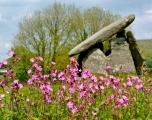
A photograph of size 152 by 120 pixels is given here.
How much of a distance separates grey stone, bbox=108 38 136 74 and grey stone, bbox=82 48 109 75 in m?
0.62

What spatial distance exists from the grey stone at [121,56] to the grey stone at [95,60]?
62 cm

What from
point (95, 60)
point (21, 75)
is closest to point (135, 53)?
point (95, 60)

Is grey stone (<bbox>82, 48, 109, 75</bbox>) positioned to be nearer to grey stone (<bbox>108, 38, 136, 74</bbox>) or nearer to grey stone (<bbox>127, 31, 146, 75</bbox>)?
grey stone (<bbox>108, 38, 136, 74</bbox>)

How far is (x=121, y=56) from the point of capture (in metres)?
25.8

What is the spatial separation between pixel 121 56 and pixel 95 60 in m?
2.08

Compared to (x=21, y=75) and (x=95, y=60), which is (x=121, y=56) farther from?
(x=21, y=75)

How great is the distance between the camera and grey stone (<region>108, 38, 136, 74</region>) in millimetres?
25516

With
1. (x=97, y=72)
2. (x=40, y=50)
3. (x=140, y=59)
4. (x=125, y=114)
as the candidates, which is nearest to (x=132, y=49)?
(x=140, y=59)

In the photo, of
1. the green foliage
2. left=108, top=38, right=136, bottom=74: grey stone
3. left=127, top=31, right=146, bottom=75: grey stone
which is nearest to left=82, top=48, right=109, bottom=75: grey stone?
left=108, top=38, right=136, bottom=74: grey stone

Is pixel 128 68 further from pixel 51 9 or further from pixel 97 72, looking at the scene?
pixel 51 9

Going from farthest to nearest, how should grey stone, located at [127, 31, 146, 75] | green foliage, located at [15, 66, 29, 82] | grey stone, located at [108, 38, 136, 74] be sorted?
green foliage, located at [15, 66, 29, 82] < grey stone, located at [127, 31, 146, 75] < grey stone, located at [108, 38, 136, 74]

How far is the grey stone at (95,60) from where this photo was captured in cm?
2498

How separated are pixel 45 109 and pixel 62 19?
31.3 m

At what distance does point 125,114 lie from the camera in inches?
232
